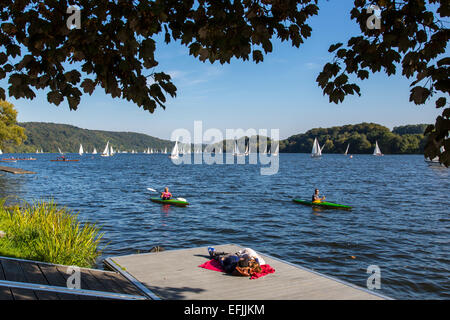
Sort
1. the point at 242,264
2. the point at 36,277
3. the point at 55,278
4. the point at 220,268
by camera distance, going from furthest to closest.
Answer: the point at 220,268, the point at 242,264, the point at 55,278, the point at 36,277

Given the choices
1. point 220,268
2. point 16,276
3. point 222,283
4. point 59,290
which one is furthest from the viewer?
point 220,268

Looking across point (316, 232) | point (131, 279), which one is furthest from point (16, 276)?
point (316, 232)

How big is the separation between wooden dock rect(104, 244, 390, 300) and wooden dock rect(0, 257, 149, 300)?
0.50 m

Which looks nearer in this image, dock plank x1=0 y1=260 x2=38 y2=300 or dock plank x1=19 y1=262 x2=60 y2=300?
dock plank x1=0 y1=260 x2=38 y2=300

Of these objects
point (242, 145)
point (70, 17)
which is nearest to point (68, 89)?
point (70, 17)

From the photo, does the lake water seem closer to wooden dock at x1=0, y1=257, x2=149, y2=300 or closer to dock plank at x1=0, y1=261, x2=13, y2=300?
wooden dock at x1=0, y1=257, x2=149, y2=300

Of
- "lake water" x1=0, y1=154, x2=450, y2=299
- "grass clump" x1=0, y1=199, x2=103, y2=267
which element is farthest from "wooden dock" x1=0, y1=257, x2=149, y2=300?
"lake water" x1=0, y1=154, x2=450, y2=299

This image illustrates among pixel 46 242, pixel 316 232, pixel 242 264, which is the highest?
→ pixel 46 242

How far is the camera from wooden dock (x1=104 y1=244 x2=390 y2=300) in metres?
7.61

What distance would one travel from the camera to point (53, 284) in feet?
23.9

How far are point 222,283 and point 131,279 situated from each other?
2.40 metres

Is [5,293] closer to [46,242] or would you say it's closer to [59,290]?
[59,290]
